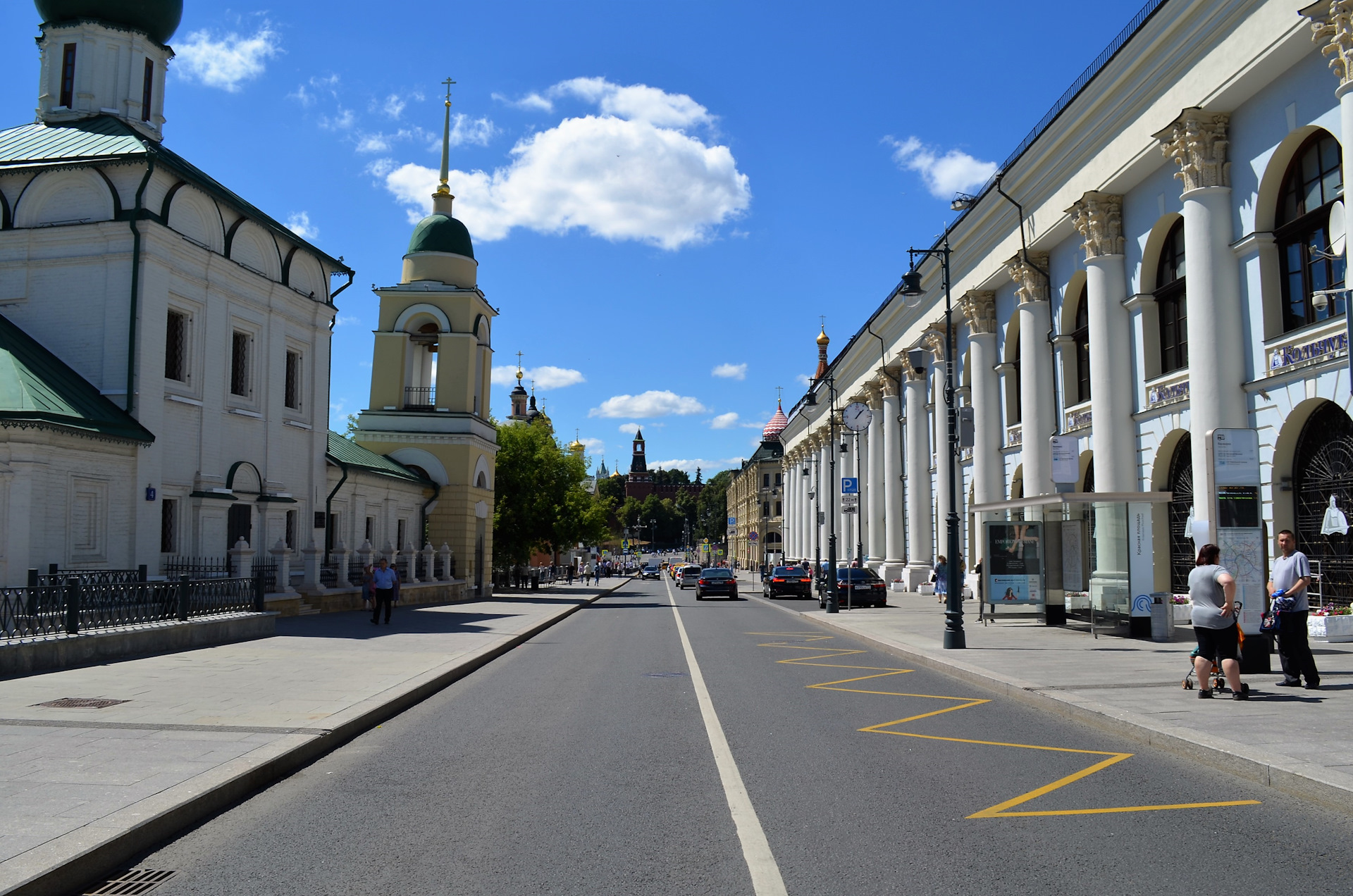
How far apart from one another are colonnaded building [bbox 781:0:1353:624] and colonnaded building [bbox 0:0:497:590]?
17.4 meters

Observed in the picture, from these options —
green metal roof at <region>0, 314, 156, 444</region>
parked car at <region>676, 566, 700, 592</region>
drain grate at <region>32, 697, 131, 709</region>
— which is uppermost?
green metal roof at <region>0, 314, 156, 444</region>

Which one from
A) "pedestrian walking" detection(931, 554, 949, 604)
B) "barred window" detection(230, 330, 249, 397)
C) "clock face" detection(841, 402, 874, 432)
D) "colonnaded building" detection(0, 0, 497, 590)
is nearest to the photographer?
"colonnaded building" detection(0, 0, 497, 590)

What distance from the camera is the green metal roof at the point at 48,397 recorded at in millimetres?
18078

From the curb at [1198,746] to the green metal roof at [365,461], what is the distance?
961 inches

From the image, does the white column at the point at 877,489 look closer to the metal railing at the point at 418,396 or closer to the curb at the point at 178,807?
the metal railing at the point at 418,396

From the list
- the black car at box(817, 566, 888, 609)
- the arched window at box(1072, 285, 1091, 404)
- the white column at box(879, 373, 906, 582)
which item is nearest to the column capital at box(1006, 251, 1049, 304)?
the arched window at box(1072, 285, 1091, 404)

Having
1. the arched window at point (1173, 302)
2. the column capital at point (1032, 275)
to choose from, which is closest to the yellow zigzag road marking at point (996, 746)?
the arched window at point (1173, 302)

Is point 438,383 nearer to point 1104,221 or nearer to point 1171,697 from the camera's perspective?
point 1104,221

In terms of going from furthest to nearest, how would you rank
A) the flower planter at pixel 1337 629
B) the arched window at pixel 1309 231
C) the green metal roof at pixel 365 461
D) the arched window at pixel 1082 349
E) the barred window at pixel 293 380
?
1. the green metal roof at pixel 365 461
2. the arched window at pixel 1082 349
3. the barred window at pixel 293 380
4. the arched window at pixel 1309 231
5. the flower planter at pixel 1337 629

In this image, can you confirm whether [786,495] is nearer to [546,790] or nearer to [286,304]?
[286,304]

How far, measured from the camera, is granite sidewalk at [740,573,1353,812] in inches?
301

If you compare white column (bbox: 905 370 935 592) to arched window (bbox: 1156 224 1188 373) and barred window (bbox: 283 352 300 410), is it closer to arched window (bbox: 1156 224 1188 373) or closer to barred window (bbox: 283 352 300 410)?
arched window (bbox: 1156 224 1188 373)

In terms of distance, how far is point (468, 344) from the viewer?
41.3m

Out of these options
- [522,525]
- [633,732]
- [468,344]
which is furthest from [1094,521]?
[522,525]
